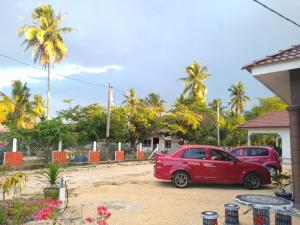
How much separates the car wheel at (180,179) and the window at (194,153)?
651 mm

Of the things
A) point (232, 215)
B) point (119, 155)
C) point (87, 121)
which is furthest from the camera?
point (87, 121)

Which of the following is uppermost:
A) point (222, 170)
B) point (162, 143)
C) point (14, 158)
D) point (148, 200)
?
point (162, 143)

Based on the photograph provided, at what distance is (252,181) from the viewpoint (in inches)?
507

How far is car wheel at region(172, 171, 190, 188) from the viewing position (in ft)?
41.8

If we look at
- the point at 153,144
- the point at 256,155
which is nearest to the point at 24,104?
the point at 153,144

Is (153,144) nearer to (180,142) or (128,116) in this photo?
(180,142)

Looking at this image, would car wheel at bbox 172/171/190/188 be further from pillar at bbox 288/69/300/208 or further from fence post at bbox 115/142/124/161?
fence post at bbox 115/142/124/161

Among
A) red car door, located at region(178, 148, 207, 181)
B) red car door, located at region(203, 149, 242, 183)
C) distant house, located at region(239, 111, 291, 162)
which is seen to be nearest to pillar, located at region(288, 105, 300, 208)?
red car door, located at region(203, 149, 242, 183)

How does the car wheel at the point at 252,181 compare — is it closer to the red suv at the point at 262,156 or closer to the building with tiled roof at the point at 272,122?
the red suv at the point at 262,156

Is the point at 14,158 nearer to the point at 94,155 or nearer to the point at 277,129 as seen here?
the point at 94,155

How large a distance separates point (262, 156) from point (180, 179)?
232 inches

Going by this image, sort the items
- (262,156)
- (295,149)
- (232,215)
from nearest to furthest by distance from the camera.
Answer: (232,215)
(295,149)
(262,156)

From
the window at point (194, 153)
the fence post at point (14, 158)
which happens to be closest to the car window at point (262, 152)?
the window at point (194, 153)

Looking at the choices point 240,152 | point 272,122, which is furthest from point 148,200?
point 272,122
